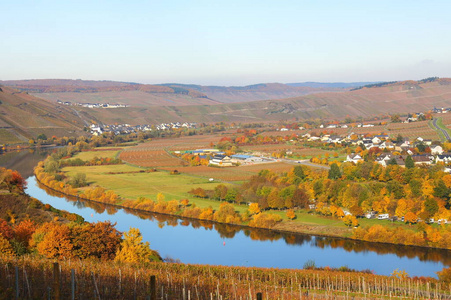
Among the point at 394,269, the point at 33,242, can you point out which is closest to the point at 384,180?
the point at 394,269

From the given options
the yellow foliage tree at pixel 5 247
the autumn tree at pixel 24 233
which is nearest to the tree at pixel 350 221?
the autumn tree at pixel 24 233

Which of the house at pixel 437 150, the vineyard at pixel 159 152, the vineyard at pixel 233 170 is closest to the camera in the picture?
the vineyard at pixel 233 170

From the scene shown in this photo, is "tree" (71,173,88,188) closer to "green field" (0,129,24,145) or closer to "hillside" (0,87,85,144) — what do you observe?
"green field" (0,129,24,145)

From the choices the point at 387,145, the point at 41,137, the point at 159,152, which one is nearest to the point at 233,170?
the point at 159,152

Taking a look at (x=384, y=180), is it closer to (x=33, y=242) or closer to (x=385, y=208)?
(x=385, y=208)

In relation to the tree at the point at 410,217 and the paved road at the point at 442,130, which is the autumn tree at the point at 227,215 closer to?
the tree at the point at 410,217

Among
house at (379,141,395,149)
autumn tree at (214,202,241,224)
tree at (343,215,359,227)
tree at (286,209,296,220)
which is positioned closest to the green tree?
tree at (343,215,359,227)

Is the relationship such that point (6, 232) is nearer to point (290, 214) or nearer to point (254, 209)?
point (254, 209)
